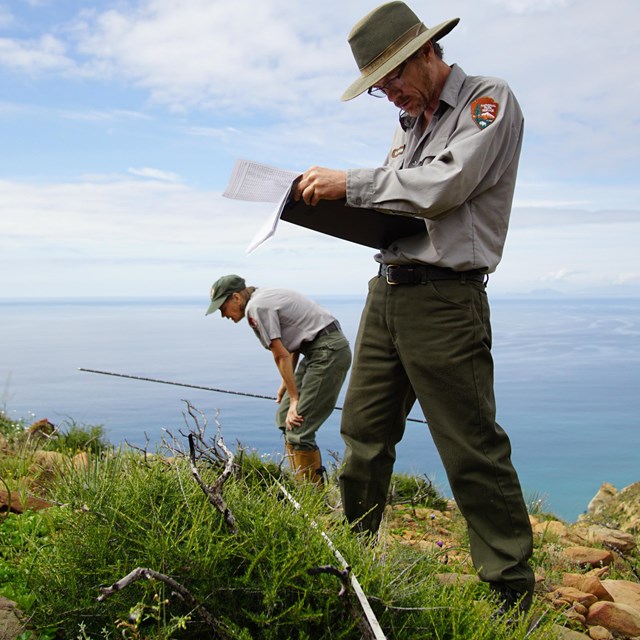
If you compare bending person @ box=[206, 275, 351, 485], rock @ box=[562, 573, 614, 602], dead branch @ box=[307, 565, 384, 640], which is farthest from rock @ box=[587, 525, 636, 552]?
dead branch @ box=[307, 565, 384, 640]

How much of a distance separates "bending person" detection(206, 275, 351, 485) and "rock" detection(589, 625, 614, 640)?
2.96 meters

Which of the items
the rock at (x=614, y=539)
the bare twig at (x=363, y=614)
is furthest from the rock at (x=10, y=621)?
the rock at (x=614, y=539)

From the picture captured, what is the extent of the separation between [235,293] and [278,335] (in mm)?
564

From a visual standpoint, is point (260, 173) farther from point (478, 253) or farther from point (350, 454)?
point (350, 454)

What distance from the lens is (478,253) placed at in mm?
2877

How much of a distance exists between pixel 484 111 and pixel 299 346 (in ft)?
11.4

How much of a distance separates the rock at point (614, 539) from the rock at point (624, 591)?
717 mm

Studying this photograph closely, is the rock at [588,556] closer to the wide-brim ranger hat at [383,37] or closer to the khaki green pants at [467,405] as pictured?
the khaki green pants at [467,405]

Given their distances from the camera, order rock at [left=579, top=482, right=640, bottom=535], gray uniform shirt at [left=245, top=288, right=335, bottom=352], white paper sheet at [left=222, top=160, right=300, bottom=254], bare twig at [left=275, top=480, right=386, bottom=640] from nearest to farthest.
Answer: bare twig at [left=275, top=480, right=386, bottom=640] → white paper sheet at [left=222, top=160, right=300, bottom=254] → rock at [left=579, top=482, right=640, bottom=535] → gray uniform shirt at [left=245, top=288, right=335, bottom=352]

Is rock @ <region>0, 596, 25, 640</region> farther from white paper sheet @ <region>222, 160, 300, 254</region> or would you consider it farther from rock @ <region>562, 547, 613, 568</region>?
rock @ <region>562, 547, 613, 568</region>

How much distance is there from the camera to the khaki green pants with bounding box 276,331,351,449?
5875mm

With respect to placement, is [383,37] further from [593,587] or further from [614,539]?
[614,539]

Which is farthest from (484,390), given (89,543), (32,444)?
(32,444)

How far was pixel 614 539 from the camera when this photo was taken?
15.0ft
